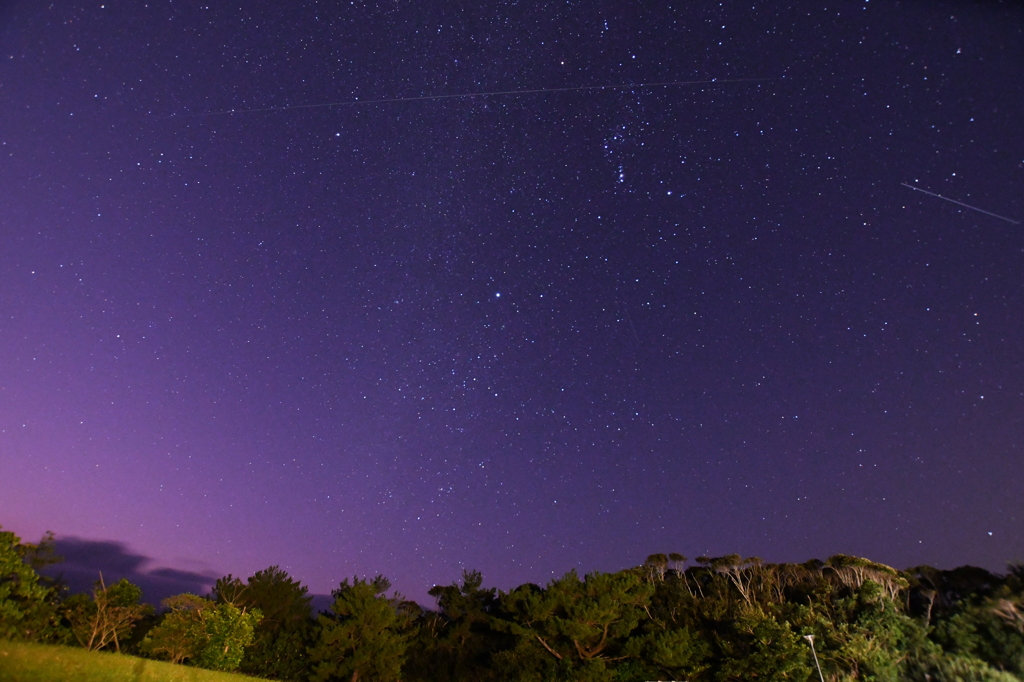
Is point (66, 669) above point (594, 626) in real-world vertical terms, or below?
below

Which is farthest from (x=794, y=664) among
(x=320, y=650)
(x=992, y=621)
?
(x=320, y=650)

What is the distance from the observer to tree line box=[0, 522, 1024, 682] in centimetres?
3034

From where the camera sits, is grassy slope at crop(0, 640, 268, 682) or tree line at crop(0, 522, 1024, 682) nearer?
grassy slope at crop(0, 640, 268, 682)

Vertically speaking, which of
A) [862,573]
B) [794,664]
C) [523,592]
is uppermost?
[862,573]

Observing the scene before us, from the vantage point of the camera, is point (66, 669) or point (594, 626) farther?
point (594, 626)

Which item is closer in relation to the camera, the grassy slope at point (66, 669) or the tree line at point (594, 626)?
the grassy slope at point (66, 669)

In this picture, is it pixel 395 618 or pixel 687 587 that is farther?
pixel 687 587

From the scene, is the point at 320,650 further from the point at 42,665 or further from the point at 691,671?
the point at 42,665

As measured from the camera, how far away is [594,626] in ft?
144

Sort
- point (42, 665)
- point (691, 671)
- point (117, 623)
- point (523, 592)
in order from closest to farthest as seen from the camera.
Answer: point (42, 665) < point (117, 623) < point (691, 671) < point (523, 592)

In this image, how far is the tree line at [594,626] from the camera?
3034cm

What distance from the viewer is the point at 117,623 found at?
33531mm

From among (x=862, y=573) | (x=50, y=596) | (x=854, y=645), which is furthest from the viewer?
(x=862, y=573)

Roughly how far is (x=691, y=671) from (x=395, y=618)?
81.5ft
